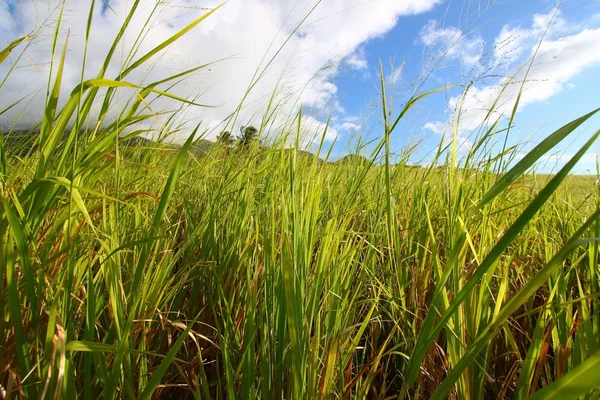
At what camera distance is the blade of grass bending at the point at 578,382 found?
0.40 metres

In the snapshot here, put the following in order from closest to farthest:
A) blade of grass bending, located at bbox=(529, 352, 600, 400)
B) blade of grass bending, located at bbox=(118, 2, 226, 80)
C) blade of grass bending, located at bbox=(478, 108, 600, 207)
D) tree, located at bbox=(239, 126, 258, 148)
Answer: blade of grass bending, located at bbox=(529, 352, 600, 400) → blade of grass bending, located at bbox=(478, 108, 600, 207) → blade of grass bending, located at bbox=(118, 2, 226, 80) → tree, located at bbox=(239, 126, 258, 148)


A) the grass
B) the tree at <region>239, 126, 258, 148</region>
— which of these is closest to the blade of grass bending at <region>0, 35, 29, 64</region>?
the grass

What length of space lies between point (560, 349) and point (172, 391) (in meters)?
0.93

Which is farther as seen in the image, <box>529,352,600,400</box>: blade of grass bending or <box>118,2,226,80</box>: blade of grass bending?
<box>118,2,226,80</box>: blade of grass bending

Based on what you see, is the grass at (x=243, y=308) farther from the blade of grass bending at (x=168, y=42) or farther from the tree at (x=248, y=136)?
the tree at (x=248, y=136)

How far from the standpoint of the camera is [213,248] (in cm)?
109

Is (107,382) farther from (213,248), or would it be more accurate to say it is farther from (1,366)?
(213,248)

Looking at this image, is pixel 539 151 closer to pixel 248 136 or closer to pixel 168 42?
pixel 168 42

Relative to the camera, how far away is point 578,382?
403 mm

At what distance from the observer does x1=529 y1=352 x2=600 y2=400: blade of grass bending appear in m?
0.40

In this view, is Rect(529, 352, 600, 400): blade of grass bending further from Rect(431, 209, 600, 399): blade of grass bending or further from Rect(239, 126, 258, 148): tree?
Rect(239, 126, 258, 148): tree

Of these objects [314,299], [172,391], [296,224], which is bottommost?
[172,391]

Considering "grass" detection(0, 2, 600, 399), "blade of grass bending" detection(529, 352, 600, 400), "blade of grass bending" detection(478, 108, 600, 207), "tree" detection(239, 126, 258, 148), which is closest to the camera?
"blade of grass bending" detection(529, 352, 600, 400)

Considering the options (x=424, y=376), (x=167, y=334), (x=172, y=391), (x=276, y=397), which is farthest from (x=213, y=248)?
(x=424, y=376)
